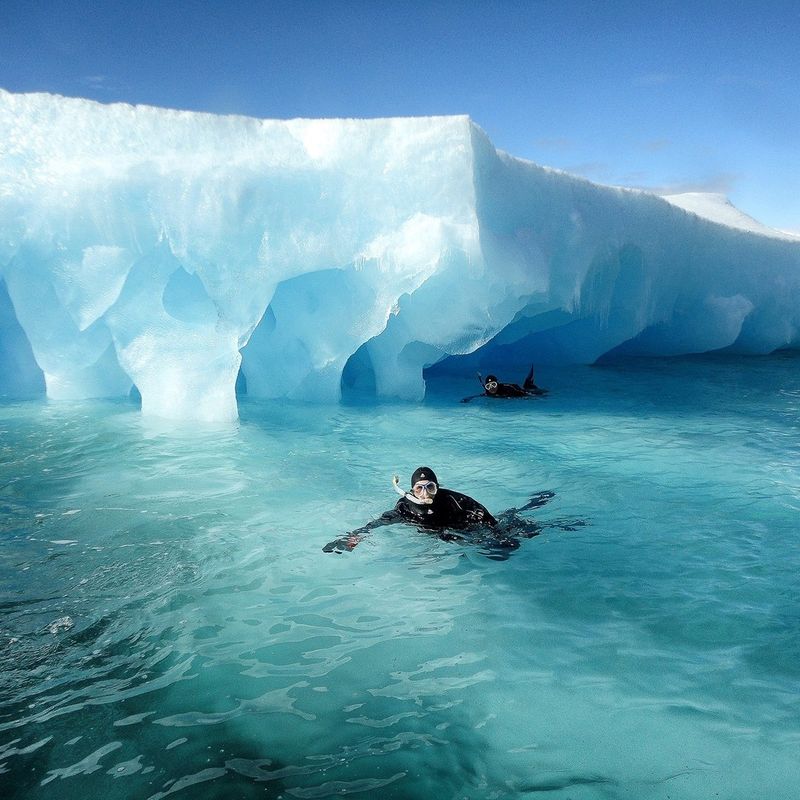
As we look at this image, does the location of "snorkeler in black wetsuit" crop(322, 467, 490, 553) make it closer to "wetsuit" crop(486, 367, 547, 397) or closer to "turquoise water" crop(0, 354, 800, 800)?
"turquoise water" crop(0, 354, 800, 800)

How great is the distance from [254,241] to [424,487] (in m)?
5.05

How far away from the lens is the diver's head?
4973 millimetres

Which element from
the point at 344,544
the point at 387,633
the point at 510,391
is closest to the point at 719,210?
the point at 510,391

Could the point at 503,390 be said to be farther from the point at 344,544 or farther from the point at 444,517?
the point at 344,544

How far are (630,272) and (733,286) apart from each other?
11.2ft

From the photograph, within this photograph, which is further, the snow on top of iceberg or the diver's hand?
the snow on top of iceberg

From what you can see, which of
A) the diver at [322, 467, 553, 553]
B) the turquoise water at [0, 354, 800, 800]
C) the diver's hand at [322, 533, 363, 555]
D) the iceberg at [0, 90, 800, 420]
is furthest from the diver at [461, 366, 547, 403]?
the diver's hand at [322, 533, 363, 555]

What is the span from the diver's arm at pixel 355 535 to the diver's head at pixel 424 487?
256mm

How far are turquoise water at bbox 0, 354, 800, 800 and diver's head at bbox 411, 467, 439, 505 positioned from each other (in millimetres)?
336

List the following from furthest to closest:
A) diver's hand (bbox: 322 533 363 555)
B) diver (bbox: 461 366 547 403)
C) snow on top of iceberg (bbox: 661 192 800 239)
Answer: snow on top of iceberg (bbox: 661 192 800 239) → diver (bbox: 461 366 547 403) → diver's hand (bbox: 322 533 363 555)

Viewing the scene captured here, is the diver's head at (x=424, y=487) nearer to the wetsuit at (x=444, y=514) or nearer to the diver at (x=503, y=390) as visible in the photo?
the wetsuit at (x=444, y=514)

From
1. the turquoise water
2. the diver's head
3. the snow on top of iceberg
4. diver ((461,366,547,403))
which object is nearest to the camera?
the turquoise water

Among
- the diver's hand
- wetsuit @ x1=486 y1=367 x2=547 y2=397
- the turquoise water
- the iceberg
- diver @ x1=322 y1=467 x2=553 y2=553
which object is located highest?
the iceberg

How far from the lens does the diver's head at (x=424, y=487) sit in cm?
497
